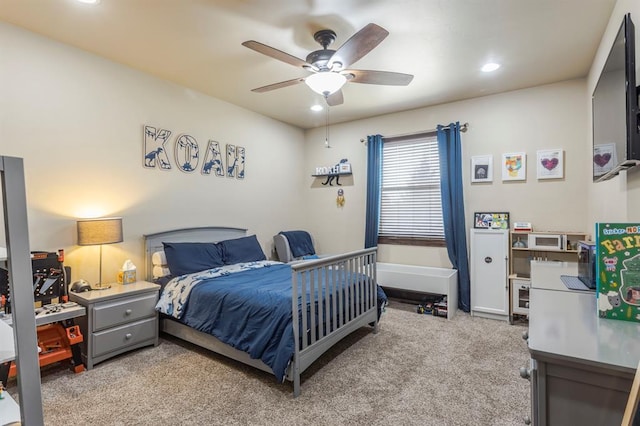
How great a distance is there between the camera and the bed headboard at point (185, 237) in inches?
133

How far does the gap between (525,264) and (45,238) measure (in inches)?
185

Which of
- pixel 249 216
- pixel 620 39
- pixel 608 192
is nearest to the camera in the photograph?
pixel 620 39

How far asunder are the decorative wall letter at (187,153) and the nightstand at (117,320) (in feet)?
4.50

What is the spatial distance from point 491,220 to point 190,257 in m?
3.40

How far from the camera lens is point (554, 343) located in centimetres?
101

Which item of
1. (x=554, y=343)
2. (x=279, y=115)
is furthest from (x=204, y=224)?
(x=554, y=343)

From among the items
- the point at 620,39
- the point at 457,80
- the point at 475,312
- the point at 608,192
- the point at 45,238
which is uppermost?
the point at 457,80

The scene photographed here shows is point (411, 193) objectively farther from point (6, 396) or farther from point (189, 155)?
point (6, 396)

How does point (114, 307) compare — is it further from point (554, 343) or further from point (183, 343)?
point (554, 343)

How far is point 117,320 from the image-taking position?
2.75 metres

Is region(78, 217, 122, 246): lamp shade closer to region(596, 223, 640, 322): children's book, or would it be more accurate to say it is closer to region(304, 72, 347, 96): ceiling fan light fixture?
region(304, 72, 347, 96): ceiling fan light fixture

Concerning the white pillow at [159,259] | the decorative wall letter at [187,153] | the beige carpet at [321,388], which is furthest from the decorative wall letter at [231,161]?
the beige carpet at [321,388]

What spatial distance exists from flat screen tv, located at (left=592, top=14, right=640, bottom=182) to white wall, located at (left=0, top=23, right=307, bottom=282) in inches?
143

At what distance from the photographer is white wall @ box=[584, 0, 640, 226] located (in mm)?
1818
